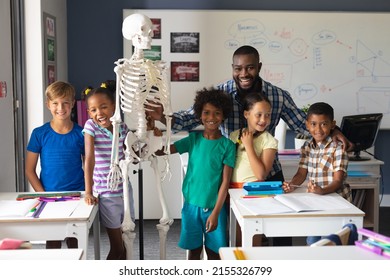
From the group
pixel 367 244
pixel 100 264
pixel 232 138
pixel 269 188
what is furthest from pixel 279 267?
pixel 232 138

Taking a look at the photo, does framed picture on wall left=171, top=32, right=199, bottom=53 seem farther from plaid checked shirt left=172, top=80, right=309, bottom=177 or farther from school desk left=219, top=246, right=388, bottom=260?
school desk left=219, top=246, right=388, bottom=260

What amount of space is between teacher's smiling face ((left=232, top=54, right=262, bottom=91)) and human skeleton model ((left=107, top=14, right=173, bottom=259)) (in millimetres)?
551

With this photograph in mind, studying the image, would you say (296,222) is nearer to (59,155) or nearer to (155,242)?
(59,155)

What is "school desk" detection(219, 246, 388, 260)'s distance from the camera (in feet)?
6.15

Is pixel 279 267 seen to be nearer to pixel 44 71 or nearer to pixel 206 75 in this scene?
pixel 44 71

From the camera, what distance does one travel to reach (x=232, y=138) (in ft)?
9.72

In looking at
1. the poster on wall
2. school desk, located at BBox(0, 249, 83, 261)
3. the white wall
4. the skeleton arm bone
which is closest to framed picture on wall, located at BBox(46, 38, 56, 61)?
the poster on wall

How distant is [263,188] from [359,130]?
1904 millimetres

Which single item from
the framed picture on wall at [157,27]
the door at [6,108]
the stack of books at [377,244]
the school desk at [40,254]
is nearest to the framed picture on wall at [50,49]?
the door at [6,108]

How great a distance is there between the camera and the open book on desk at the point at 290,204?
2.53m

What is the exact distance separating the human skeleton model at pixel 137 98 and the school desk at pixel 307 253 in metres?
0.82

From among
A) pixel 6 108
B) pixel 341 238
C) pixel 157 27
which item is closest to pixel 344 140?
pixel 341 238

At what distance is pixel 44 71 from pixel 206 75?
5.24ft

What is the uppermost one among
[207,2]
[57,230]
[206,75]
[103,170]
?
[207,2]
